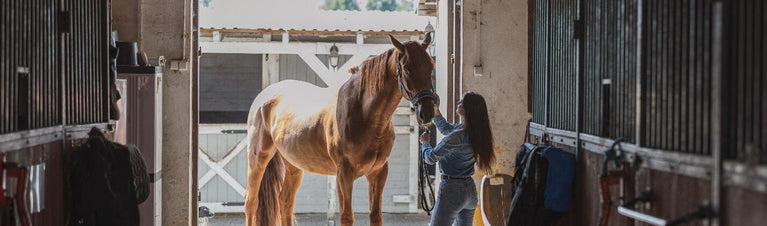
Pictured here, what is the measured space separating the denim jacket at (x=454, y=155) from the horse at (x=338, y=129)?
0.18 meters

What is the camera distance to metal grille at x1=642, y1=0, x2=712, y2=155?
1942 mm

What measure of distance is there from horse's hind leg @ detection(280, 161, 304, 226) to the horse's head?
2.13m

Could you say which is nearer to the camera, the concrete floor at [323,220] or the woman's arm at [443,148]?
the woman's arm at [443,148]

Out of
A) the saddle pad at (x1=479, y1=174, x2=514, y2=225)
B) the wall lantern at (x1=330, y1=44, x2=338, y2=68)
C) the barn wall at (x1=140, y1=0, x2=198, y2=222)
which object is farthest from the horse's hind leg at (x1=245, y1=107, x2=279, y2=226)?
the wall lantern at (x1=330, y1=44, x2=338, y2=68)

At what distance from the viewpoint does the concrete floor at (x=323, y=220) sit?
8148 mm

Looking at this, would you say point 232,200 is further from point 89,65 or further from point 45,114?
point 45,114

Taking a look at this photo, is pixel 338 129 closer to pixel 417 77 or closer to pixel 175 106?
pixel 417 77

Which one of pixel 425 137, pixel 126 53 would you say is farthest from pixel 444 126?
pixel 126 53

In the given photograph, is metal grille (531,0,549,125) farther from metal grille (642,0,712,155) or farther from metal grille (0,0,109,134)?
metal grille (0,0,109,134)

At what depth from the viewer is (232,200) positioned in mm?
9023

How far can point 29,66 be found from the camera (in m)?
2.67

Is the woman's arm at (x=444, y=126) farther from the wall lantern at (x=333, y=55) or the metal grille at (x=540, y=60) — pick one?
the wall lantern at (x=333, y=55)

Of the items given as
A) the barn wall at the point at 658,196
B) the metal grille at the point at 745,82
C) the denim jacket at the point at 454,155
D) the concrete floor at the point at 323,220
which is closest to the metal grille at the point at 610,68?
the barn wall at the point at 658,196

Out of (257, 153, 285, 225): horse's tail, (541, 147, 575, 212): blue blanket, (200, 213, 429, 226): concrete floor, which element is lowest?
(200, 213, 429, 226): concrete floor
